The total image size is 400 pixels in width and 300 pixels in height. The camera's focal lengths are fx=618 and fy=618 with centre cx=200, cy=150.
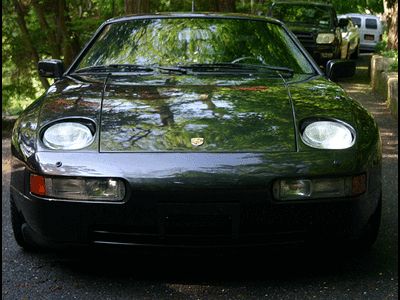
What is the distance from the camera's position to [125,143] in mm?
2928

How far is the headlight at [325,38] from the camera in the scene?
44.0 feet

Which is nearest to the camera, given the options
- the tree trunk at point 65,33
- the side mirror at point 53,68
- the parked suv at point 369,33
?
the side mirror at point 53,68

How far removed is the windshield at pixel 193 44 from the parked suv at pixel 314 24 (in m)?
9.09

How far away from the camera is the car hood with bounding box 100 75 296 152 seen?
2932 millimetres

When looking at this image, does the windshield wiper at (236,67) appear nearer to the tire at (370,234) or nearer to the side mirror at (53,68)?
the side mirror at (53,68)

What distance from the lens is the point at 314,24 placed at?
46.1 feet

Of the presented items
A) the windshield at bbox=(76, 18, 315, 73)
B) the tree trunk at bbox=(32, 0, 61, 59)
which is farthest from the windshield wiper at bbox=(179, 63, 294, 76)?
the tree trunk at bbox=(32, 0, 61, 59)

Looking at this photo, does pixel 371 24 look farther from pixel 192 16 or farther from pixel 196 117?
pixel 196 117

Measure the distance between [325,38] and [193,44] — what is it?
993 centimetres

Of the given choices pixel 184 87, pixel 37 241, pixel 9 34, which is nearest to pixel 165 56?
pixel 184 87

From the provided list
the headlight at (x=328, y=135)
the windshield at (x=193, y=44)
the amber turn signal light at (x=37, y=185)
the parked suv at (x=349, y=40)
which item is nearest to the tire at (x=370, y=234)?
the headlight at (x=328, y=135)

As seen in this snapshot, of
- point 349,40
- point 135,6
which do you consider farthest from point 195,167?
point 349,40

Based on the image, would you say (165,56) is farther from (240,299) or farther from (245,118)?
(240,299)

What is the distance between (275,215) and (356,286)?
23.7 inches
